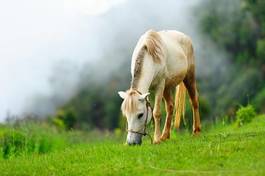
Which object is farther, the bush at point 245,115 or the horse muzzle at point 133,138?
the bush at point 245,115

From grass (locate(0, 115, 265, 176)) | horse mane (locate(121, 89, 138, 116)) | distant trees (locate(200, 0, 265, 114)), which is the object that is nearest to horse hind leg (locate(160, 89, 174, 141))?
grass (locate(0, 115, 265, 176))

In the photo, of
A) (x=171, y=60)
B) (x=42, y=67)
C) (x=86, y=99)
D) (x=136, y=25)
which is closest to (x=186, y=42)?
(x=171, y=60)

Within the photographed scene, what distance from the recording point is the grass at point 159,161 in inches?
352

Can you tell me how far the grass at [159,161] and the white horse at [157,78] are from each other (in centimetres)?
64

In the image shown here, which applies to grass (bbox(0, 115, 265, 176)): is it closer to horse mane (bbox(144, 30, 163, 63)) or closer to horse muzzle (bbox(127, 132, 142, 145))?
horse muzzle (bbox(127, 132, 142, 145))

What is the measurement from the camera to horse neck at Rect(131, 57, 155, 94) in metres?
11.6

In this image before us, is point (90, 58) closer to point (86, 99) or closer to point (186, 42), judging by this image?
point (86, 99)

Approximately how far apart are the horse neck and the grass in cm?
109

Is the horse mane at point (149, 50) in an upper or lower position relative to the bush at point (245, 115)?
upper

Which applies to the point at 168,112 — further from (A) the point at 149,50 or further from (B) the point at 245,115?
(B) the point at 245,115

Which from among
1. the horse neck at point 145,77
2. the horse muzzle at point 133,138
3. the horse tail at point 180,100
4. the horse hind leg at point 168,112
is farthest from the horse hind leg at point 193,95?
the horse muzzle at point 133,138

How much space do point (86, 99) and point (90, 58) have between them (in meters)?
24.6

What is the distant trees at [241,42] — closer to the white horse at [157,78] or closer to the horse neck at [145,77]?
the white horse at [157,78]

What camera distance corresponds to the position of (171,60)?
1293 centimetres
